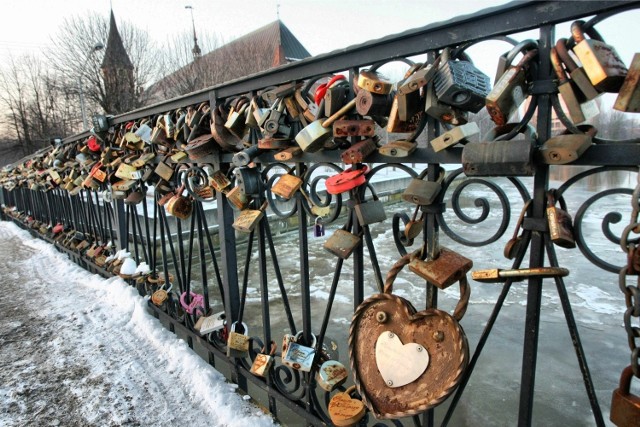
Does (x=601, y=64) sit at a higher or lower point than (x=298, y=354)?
higher

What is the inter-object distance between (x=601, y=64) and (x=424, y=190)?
0.44 meters

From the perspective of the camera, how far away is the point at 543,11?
2.49 feet

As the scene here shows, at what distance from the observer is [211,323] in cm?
193

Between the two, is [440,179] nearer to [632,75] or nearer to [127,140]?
[632,75]

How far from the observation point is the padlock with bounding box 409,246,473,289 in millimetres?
959

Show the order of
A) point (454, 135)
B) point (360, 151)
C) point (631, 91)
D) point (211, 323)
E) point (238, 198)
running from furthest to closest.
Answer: point (211, 323), point (238, 198), point (360, 151), point (454, 135), point (631, 91)

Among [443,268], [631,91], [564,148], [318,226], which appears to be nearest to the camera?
[631,91]

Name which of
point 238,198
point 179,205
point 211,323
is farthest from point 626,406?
point 179,205

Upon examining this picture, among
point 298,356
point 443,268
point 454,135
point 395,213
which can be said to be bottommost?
point 298,356

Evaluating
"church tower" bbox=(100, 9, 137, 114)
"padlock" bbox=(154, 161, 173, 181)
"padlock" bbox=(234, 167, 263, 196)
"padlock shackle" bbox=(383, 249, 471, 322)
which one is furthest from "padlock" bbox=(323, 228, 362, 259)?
"church tower" bbox=(100, 9, 137, 114)

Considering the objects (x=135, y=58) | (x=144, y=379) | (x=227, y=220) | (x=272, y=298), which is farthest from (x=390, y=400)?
(x=135, y=58)

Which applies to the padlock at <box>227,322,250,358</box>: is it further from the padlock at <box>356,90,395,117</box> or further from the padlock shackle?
the padlock at <box>356,90,395,117</box>

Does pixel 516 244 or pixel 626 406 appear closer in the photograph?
pixel 626 406

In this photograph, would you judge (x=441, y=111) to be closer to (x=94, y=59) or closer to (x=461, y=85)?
(x=461, y=85)
